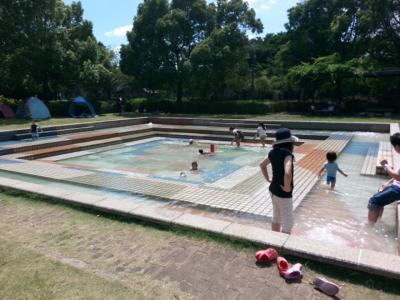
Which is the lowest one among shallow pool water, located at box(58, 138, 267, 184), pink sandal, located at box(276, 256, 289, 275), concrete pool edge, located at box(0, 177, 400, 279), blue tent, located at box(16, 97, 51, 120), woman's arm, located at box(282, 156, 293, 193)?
shallow pool water, located at box(58, 138, 267, 184)

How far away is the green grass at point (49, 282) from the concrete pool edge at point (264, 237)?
1.48 metres

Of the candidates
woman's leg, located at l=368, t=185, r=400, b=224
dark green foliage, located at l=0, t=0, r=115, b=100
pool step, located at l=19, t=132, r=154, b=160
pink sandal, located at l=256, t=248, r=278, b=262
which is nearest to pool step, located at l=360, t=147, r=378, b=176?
woman's leg, located at l=368, t=185, r=400, b=224

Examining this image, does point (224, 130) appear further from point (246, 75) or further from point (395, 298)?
point (395, 298)

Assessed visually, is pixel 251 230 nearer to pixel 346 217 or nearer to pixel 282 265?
pixel 282 265

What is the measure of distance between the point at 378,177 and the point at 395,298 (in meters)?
6.01

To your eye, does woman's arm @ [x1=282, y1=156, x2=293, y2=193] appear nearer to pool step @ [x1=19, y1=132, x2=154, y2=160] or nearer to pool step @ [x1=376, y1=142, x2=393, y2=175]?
pool step @ [x1=376, y1=142, x2=393, y2=175]

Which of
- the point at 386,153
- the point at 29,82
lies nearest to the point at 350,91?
the point at 386,153

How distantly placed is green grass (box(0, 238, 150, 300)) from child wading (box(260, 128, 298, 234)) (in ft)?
7.10

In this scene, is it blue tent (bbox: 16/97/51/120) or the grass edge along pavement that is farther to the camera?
blue tent (bbox: 16/97/51/120)

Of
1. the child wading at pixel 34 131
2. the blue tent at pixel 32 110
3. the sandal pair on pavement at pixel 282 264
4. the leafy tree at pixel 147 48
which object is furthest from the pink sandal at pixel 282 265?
the leafy tree at pixel 147 48

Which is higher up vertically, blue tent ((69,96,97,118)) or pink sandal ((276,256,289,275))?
blue tent ((69,96,97,118))

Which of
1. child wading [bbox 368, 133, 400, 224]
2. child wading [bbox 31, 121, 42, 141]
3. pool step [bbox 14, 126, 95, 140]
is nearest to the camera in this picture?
child wading [bbox 368, 133, 400, 224]

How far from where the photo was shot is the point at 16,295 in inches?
126

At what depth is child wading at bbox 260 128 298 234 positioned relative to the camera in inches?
161
